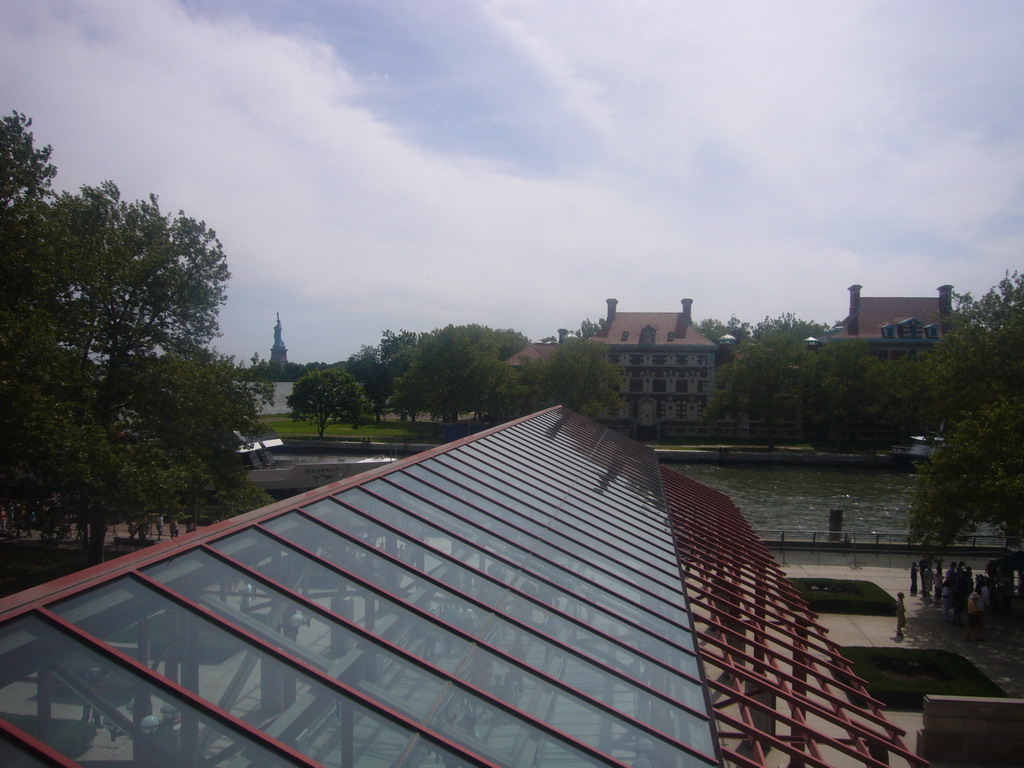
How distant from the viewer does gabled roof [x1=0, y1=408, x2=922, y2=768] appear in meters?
3.38

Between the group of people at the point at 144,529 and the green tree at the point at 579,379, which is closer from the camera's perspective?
the group of people at the point at 144,529

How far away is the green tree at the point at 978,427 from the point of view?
712 inches

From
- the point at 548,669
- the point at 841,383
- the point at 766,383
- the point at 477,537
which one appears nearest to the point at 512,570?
the point at 477,537

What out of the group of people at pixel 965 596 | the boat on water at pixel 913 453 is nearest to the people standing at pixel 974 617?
the group of people at pixel 965 596

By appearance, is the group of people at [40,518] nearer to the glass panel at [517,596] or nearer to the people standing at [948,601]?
the glass panel at [517,596]

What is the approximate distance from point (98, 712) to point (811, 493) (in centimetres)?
4877

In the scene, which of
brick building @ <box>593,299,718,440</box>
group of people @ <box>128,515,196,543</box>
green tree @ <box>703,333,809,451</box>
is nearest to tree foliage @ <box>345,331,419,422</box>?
brick building @ <box>593,299,718,440</box>

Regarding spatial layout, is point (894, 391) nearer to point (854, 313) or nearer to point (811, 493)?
point (854, 313)

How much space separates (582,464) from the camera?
1670cm

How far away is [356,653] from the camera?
4484 mm

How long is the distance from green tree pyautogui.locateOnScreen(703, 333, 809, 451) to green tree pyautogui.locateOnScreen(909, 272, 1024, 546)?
132 feet

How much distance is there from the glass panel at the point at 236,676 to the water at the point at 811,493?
31.2 m

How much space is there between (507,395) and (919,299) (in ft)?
163

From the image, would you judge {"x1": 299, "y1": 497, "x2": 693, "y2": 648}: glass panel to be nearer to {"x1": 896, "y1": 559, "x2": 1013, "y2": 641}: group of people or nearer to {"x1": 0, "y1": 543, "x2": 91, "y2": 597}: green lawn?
{"x1": 896, "y1": 559, "x2": 1013, "y2": 641}: group of people
